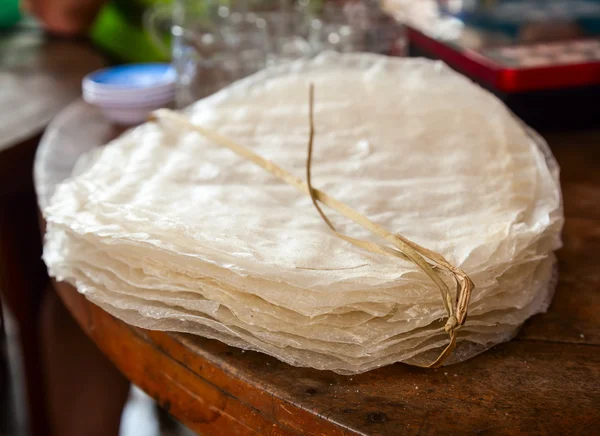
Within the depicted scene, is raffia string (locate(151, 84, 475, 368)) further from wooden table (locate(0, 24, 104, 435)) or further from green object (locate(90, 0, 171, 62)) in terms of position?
green object (locate(90, 0, 171, 62))

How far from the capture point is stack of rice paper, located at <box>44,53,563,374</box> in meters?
0.57

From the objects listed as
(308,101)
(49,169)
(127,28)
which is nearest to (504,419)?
(308,101)

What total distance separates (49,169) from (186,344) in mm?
545

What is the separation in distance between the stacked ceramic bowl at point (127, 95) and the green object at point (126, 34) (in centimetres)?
69

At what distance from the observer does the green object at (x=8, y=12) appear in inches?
87.8

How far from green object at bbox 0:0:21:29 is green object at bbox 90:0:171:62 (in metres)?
0.40

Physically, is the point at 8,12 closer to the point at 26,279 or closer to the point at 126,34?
the point at 126,34

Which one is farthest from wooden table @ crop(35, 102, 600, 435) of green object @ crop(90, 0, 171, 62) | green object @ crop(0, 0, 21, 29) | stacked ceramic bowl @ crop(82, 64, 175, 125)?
A: green object @ crop(0, 0, 21, 29)

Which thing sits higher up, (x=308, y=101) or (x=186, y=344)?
(x=308, y=101)

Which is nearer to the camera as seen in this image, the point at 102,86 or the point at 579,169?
the point at 579,169

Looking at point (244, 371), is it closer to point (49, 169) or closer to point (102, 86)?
point (49, 169)

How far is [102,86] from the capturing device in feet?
4.09

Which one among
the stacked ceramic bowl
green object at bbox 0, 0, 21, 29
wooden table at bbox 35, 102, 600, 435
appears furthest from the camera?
green object at bbox 0, 0, 21, 29

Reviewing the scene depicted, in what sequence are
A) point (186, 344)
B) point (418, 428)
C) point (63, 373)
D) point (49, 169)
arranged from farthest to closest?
point (63, 373)
point (49, 169)
point (186, 344)
point (418, 428)
